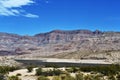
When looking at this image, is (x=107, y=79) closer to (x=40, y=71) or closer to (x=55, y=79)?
(x=55, y=79)

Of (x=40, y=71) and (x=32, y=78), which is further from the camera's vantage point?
(x=40, y=71)

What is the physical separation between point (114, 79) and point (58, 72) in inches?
416

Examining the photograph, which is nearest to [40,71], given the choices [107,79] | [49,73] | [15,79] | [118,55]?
[49,73]

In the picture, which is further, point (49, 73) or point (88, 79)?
point (49, 73)

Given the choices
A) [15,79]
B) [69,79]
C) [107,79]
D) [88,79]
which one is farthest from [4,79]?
[107,79]

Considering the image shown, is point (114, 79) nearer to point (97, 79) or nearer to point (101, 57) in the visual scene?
point (97, 79)

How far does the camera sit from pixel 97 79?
36.2 m

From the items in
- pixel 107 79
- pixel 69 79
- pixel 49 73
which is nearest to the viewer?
pixel 69 79

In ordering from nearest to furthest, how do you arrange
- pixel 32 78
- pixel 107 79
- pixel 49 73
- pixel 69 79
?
pixel 69 79, pixel 107 79, pixel 32 78, pixel 49 73

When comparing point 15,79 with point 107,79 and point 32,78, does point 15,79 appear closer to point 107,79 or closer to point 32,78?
point 32,78

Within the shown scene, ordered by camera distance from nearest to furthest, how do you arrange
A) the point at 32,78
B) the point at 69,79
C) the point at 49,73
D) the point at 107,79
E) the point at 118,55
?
the point at 69,79, the point at 107,79, the point at 32,78, the point at 49,73, the point at 118,55

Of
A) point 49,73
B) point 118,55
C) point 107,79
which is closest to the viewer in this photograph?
point 107,79

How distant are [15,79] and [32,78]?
4.50 m

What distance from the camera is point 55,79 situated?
3609cm
